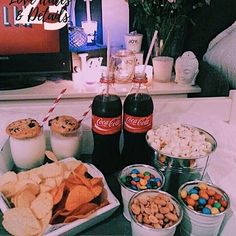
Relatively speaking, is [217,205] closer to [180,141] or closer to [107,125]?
[180,141]

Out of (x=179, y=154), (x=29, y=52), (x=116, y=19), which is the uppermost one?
(x=116, y=19)

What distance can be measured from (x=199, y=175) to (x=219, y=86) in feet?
2.48

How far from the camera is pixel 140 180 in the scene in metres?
0.92

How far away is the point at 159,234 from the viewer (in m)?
0.77

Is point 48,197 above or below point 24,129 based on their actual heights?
below

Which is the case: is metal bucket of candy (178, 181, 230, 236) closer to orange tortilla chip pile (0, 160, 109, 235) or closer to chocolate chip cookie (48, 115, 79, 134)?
orange tortilla chip pile (0, 160, 109, 235)

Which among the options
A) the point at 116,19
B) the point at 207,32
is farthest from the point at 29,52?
the point at 207,32

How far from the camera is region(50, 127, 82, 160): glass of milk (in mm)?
1060

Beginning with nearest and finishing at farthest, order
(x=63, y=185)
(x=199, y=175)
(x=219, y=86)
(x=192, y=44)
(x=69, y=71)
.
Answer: (x=63, y=185)
(x=199, y=175)
(x=219, y=86)
(x=69, y=71)
(x=192, y=44)

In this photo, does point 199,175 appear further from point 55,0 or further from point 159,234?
point 55,0

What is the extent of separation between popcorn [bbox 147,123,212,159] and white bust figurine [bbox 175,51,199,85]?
0.75 metres

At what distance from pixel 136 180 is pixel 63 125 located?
0.29 metres

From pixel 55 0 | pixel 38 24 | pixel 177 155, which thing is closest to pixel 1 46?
pixel 38 24

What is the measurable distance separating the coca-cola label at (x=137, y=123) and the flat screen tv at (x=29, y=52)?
82 centimetres
